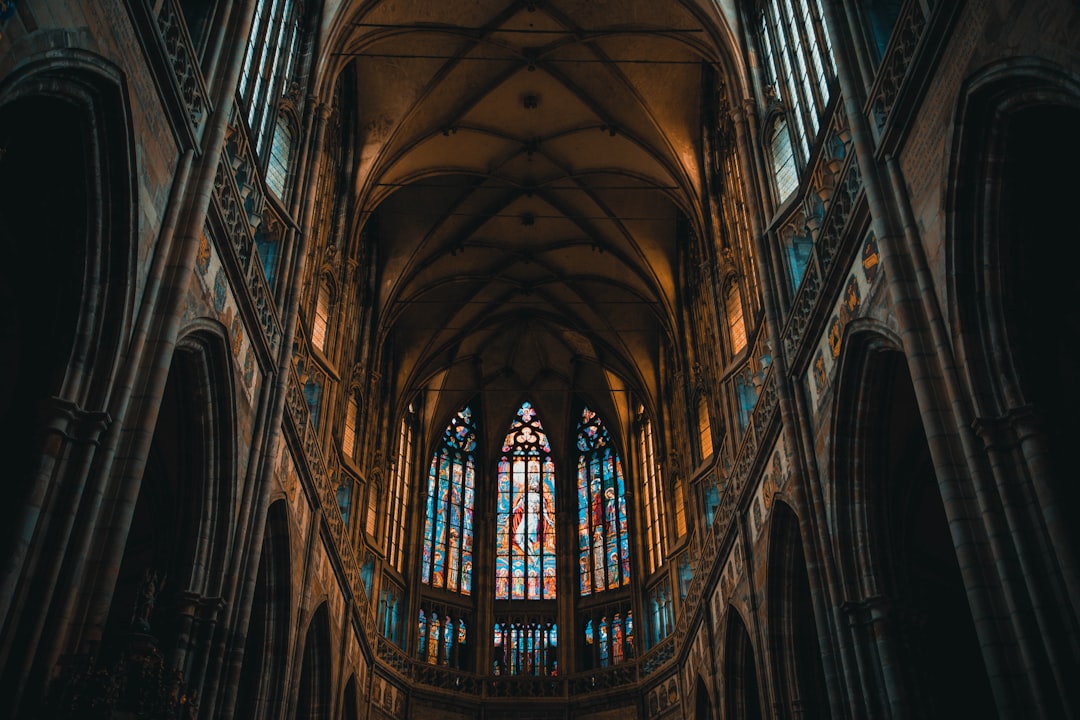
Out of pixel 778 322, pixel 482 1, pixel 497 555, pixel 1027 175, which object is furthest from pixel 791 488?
pixel 497 555

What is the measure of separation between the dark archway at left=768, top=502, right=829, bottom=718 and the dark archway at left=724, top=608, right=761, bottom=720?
313cm

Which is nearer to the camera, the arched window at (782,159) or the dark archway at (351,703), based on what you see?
the arched window at (782,159)

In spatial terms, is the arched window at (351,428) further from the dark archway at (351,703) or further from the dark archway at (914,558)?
the dark archway at (914,558)

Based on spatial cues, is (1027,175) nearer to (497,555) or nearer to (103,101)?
(103,101)

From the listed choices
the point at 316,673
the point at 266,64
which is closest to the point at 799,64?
the point at 266,64

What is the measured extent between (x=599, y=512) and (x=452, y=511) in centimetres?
523

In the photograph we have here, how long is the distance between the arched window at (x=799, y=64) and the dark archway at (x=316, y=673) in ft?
42.8

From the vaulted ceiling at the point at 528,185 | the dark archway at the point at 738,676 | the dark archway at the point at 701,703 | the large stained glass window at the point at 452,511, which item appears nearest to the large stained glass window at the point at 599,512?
the vaulted ceiling at the point at 528,185

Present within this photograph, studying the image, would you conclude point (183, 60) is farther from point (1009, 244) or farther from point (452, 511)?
point (452, 511)

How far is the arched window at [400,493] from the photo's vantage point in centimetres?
3247

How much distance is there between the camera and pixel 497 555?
1405 inches

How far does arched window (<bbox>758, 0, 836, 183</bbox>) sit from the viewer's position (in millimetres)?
16797

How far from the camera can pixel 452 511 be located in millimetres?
36125

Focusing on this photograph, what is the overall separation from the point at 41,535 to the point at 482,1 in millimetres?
18567
